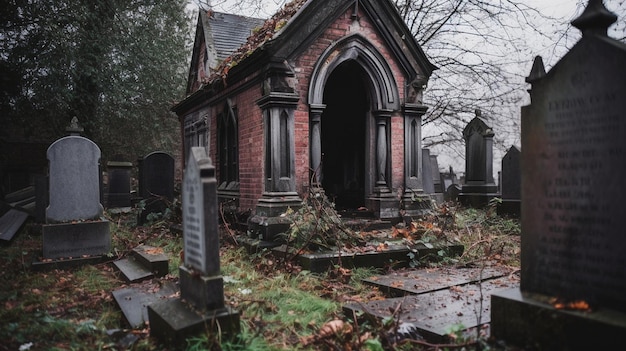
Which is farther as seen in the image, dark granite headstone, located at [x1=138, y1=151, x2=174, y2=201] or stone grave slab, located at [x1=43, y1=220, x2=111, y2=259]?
dark granite headstone, located at [x1=138, y1=151, x2=174, y2=201]

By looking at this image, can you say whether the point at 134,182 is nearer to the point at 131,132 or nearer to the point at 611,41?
the point at 131,132

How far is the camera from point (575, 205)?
2.96m

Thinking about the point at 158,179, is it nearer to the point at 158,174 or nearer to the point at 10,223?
the point at 158,174

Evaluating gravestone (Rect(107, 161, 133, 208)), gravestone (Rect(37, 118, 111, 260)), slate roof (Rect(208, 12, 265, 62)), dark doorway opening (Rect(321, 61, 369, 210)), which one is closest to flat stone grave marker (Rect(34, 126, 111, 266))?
gravestone (Rect(37, 118, 111, 260))

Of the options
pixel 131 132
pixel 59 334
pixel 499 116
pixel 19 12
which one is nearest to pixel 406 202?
pixel 59 334

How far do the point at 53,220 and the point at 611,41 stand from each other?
7366 millimetres

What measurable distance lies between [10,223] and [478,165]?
12.2 m

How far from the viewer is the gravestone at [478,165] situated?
12.5 metres

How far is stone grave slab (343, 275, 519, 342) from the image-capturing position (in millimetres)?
3637

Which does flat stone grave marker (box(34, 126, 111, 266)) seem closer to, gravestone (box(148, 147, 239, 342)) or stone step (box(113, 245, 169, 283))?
stone step (box(113, 245, 169, 283))

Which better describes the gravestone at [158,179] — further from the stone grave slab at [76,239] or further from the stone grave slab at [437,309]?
the stone grave slab at [437,309]

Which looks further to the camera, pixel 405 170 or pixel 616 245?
pixel 405 170

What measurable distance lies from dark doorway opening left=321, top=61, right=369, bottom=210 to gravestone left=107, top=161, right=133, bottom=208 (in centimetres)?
625

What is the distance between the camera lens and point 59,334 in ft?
12.6
